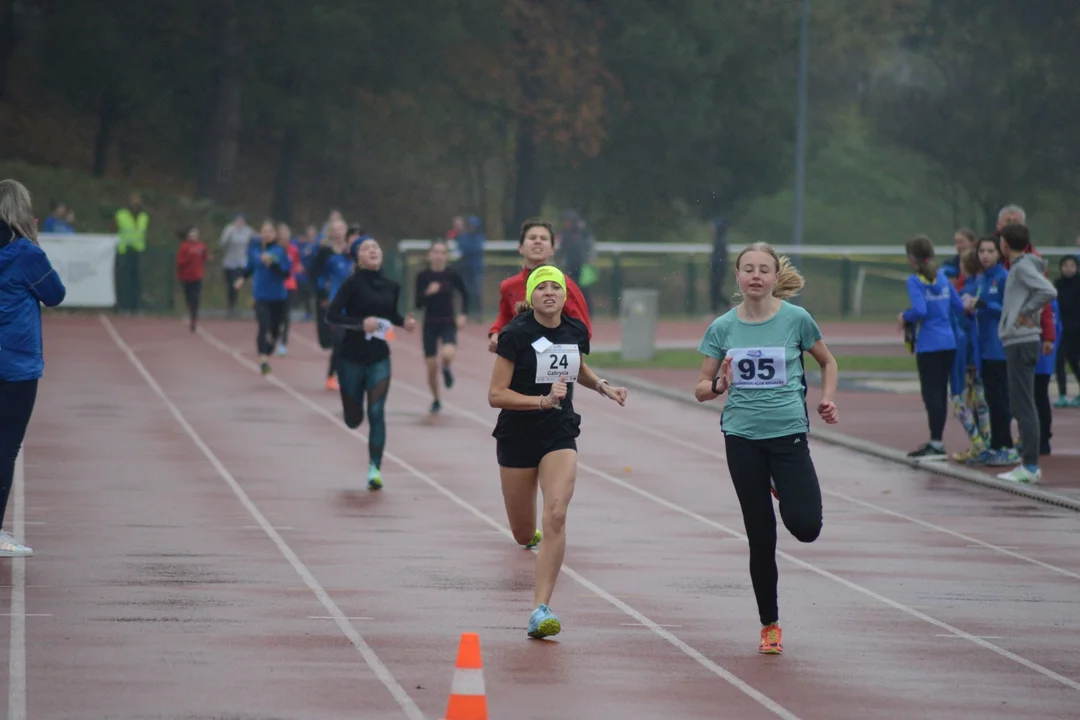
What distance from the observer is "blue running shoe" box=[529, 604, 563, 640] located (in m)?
9.48

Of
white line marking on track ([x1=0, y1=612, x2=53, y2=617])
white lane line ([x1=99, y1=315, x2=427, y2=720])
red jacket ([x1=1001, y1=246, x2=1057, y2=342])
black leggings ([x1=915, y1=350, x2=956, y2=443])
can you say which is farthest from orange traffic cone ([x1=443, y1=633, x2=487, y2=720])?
black leggings ([x1=915, y1=350, x2=956, y2=443])

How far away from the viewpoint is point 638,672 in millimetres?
8906

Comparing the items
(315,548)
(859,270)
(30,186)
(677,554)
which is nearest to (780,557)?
(677,554)

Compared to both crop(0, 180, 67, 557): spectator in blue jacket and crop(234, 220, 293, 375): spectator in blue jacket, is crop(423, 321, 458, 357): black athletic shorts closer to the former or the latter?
crop(234, 220, 293, 375): spectator in blue jacket

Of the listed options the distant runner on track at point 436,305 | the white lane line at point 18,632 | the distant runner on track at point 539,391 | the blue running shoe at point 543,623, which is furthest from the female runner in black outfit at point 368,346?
the blue running shoe at point 543,623

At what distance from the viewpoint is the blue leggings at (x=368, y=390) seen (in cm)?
1572

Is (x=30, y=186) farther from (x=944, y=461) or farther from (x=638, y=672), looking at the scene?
(x=638, y=672)

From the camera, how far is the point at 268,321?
2688 centimetres

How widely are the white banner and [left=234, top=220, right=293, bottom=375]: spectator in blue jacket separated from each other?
13744 mm

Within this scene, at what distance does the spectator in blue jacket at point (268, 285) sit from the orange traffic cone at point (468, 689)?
19.4 meters

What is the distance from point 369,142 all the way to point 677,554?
51.0m

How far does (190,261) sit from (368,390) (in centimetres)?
2080

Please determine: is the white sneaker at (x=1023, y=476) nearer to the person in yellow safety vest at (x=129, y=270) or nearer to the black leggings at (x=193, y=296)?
the black leggings at (x=193, y=296)

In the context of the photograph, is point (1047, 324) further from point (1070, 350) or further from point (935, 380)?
point (1070, 350)
